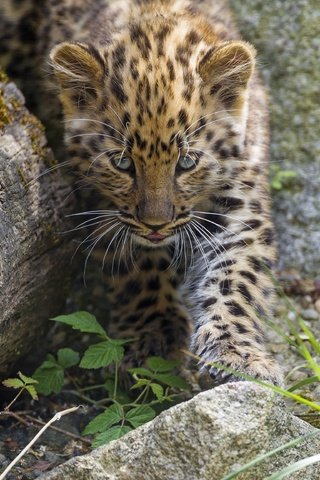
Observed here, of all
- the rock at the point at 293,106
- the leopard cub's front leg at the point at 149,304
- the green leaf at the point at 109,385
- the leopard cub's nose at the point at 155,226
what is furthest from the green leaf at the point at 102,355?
the rock at the point at 293,106

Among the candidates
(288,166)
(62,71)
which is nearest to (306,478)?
(62,71)

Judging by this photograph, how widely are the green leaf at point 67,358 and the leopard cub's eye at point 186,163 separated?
1.24 meters

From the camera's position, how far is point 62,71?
545 centimetres

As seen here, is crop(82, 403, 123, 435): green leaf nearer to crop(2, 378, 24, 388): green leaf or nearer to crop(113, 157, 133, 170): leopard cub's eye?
crop(2, 378, 24, 388): green leaf

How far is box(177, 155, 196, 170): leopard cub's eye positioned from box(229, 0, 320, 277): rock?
1.90m

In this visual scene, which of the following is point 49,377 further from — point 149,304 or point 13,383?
point 149,304

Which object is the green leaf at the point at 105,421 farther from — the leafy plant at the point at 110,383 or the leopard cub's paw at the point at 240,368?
the leopard cub's paw at the point at 240,368

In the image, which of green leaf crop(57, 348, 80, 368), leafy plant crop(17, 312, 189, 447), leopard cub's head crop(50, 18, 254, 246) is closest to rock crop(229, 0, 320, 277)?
leopard cub's head crop(50, 18, 254, 246)

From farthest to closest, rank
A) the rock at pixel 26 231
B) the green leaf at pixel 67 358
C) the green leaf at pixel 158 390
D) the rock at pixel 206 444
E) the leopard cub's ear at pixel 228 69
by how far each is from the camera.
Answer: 1. the green leaf at pixel 67 358
2. the leopard cub's ear at pixel 228 69
3. the green leaf at pixel 158 390
4. the rock at pixel 26 231
5. the rock at pixel 206 444

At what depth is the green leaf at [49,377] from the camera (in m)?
5.35

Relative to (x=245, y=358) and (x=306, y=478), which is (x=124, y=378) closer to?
(x=245, y=358)

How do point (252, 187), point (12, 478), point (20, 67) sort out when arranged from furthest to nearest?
point (20, 67) → point (252, 187) → point (12, 478)

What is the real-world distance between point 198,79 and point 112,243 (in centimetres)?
115

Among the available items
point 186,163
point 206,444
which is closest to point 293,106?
point 186,163
